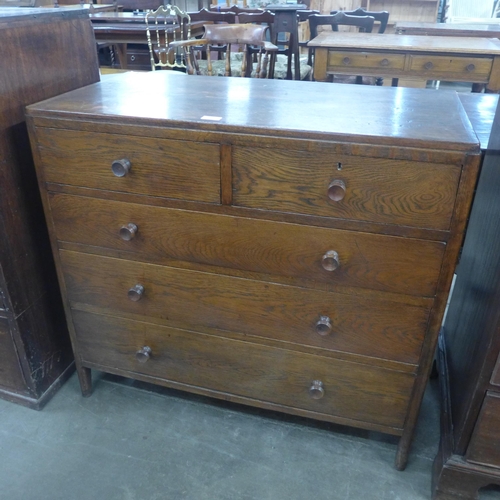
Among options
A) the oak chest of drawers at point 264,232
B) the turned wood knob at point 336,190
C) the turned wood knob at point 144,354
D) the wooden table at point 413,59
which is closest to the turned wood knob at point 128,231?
the oak chest of drawers at point 264,232

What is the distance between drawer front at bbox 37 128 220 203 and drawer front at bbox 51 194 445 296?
0.05 m

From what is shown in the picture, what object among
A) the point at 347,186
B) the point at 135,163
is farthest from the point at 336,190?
the point at 135,163

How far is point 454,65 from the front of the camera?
7.88 feet

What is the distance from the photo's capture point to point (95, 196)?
104 centimetres

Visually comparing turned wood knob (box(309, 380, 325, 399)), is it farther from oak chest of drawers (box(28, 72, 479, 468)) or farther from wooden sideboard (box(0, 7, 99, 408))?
wooden sideboard (box(0, 7, 99, 408))

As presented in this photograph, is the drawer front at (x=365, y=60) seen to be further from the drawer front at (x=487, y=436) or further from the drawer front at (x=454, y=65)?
the drawer front at (x=487, y=436)

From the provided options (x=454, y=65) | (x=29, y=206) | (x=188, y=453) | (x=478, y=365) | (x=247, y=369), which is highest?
(x=454, y=65)

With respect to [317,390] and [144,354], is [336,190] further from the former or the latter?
[144,354]

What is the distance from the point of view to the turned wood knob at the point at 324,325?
1.02 meters

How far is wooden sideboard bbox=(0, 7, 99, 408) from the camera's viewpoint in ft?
3.42

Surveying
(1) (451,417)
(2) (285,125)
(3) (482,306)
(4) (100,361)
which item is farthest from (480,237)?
(4) (100,361)

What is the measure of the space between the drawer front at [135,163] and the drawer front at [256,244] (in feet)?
0.16

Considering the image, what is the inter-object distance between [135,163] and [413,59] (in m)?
2.02

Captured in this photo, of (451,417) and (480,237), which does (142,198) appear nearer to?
(480,237)
